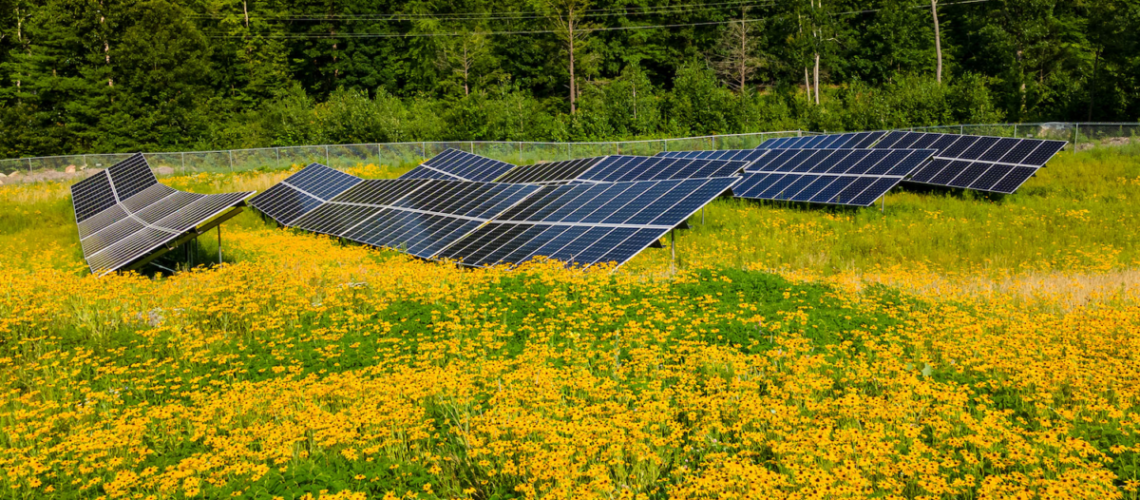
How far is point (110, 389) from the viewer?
30.2ft

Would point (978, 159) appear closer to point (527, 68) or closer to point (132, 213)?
point (132, 213)

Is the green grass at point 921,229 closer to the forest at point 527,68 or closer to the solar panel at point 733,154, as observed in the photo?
the solar panel at point 733,154

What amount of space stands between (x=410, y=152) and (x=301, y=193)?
12541 mm

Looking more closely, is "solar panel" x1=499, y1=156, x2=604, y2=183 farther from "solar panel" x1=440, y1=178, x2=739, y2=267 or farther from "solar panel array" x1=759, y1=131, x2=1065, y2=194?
"solar panel array" x1=759, y1=131, x2=1065, y2=194

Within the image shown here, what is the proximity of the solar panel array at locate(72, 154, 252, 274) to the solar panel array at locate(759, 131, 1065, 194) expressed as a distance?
20.7 metres

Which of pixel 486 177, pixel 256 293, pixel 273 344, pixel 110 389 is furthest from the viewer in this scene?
pixel 486 177

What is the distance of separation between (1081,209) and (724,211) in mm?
9745

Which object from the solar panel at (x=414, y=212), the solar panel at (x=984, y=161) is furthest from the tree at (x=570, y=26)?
the solar panel at (x=414, y=212)

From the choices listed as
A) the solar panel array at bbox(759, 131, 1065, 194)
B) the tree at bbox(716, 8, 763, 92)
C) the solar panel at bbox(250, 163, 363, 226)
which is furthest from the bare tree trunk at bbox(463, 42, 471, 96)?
the solar panel array at bbox(759, 131, 1065, 194)

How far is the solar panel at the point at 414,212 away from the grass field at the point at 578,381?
167 centimetres

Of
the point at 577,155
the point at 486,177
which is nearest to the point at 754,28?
the point at 577,155

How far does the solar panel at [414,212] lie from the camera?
18.4 meters

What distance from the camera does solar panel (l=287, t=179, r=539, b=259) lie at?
18.4 m

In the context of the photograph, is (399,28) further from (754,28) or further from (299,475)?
(299,475)
